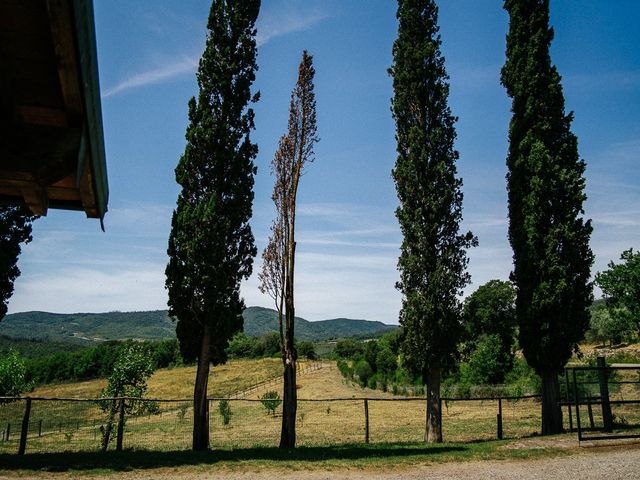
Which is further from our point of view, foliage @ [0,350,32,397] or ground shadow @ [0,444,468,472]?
foliage @ [0,350,32,397]

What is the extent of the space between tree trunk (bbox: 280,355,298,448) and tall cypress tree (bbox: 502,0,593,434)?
892cm

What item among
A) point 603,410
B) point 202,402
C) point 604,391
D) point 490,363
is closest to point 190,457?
point 202,402

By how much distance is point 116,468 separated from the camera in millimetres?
10539

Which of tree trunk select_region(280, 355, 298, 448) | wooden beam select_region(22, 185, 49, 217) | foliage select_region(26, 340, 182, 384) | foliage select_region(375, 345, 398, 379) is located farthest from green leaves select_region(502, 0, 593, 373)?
foliage select_region(26, 340, 182, 384)

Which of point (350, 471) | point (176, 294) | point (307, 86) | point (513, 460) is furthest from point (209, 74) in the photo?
point (513, 460)

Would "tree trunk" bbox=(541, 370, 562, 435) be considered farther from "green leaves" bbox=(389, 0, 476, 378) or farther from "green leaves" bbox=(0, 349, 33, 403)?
"green leaves" bbox=(0, 349, 33, 403)

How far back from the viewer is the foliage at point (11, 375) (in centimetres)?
3194

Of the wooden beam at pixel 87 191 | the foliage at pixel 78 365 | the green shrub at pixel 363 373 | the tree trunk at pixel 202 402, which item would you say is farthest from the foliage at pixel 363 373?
the foliage at pixel 78 365

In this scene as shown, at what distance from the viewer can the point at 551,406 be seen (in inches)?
627

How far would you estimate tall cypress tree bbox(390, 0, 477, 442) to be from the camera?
16.0 m

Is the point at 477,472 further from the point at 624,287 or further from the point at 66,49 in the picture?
the point at 624,287

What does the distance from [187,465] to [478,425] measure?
15.0 meters

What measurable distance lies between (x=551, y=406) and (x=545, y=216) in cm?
697

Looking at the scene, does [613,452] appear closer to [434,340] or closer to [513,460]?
[513,460]
